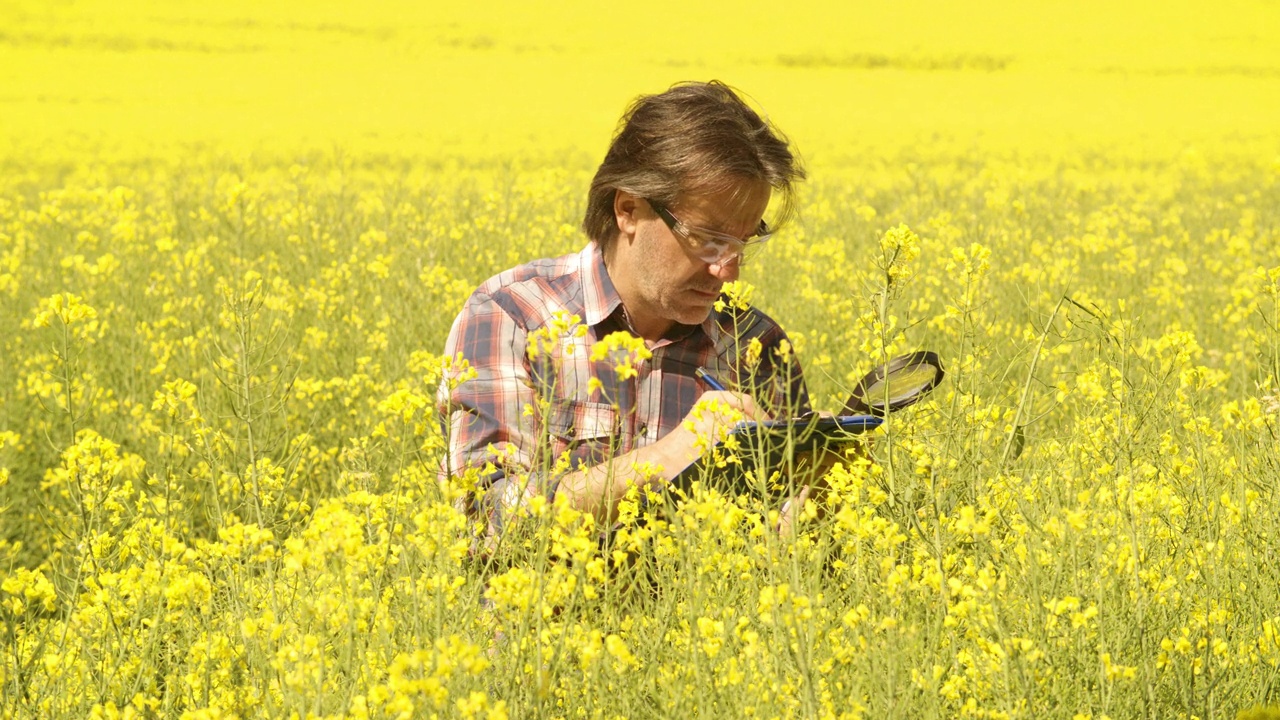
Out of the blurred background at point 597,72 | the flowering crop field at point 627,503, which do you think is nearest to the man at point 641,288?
the flowering crop field at point 627,503

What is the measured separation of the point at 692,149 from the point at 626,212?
20cm

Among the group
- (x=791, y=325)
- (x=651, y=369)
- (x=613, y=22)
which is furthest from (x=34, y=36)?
(x=651, y=369)

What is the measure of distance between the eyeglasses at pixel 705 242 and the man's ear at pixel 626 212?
0.07 meters

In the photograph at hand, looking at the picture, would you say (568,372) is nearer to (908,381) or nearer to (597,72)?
(908,381)

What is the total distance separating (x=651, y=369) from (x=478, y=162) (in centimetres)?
1059

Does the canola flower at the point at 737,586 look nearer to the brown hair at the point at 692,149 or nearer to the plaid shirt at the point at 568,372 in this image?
the plaid shirt at the point at 568,372

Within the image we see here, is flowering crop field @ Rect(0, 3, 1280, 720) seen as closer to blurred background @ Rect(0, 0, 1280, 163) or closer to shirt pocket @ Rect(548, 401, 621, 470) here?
shirt pocket @ Rect(548, 401, 621, 470)

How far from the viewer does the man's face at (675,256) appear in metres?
2.50

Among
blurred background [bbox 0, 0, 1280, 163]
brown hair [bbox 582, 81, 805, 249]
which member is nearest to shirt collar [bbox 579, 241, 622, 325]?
brown hair [bbox 582, 81, 805, 249]

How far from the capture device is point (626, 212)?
2602 millimetres

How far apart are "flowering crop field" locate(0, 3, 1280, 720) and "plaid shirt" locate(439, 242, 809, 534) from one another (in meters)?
0.12

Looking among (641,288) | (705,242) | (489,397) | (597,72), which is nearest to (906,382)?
(705,242)

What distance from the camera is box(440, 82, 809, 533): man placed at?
2.45m

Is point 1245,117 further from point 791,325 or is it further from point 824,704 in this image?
point 824,704
